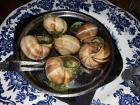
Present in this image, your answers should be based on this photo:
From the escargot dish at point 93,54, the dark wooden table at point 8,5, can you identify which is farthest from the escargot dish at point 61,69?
the dark wooden table at point 8,5

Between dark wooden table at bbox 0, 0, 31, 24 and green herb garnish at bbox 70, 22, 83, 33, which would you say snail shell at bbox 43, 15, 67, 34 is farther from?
dark wooden table at bbox 0, 0, 31, 24

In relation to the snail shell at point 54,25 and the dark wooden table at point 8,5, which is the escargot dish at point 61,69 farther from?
the dark wooden table at point 8,5

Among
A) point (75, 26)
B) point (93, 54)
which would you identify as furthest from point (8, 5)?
point (93, 54)

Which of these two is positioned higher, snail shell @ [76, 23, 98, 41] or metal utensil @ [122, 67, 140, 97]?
snail shell @ [76, 23, 98, 41]

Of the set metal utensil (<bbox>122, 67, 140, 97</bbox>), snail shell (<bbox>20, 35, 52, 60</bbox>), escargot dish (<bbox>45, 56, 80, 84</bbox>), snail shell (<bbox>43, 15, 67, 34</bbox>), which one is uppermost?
snail shell (<bbox>43, 15, 67, 34</bbox>)

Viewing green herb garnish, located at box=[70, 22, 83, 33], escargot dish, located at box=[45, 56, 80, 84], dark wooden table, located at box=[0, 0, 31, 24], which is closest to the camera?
escargot dish, located at box=[45, 56, 80, 84]

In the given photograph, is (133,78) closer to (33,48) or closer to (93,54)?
(93,54)

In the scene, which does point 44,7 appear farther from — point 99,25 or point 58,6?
point 99,25

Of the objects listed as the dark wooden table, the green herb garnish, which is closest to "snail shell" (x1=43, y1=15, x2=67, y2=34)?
the green herb garnish
